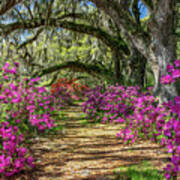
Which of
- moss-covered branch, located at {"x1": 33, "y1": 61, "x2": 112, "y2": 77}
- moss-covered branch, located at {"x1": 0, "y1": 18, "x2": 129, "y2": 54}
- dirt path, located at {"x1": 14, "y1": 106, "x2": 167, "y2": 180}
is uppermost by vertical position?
moss-covered branch, located at {"x1": 0, "y1": 18, "x2": 129, "y2": 54}

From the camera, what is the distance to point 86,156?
5.02 meters

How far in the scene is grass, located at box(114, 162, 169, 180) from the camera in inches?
141

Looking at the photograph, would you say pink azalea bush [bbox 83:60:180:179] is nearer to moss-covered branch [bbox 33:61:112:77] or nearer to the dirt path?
the dirt path

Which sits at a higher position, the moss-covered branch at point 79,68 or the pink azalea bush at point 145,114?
the moss-covered branch at point 79,68

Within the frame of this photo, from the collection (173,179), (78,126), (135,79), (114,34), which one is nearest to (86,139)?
(78,126)

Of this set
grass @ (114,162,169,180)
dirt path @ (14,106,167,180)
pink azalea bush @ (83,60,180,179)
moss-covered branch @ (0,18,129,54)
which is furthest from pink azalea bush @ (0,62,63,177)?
moss-covered branch @ (0,18,129,54)

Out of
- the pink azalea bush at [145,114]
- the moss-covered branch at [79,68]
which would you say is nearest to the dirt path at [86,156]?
the pink azalea bush at [145,114]

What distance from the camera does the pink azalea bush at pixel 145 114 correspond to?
11.9 ft

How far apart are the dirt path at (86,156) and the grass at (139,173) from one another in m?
0.17

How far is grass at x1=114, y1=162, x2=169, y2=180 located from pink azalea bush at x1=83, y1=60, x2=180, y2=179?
29 centimetres

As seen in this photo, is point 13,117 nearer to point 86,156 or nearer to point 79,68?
point 86,156

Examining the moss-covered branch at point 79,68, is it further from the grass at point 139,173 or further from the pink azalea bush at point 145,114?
the grass at point 139,173

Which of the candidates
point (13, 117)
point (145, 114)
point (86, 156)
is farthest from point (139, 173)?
point (13, 117)

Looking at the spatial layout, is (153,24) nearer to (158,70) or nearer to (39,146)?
(158,70)
